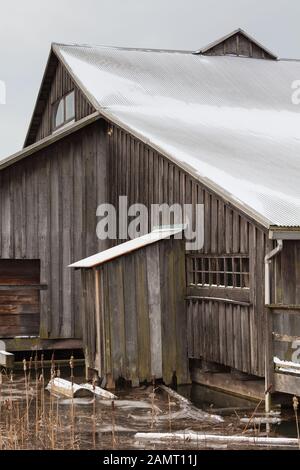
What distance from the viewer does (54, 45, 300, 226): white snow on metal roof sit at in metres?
15.9

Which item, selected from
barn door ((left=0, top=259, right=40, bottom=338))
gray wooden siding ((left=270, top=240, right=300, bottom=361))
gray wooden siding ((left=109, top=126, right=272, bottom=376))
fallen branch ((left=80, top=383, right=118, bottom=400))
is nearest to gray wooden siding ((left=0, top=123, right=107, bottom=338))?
barn door ((left=0, top=259, right=40, bottom=338))

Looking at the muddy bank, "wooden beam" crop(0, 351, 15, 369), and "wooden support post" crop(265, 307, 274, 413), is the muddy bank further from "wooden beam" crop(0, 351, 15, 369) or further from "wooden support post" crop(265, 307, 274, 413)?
"wooden beam" crop(0, 351, 15, 369)

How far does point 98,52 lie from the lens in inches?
1004

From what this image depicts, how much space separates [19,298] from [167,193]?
5.28m

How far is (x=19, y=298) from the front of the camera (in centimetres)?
2102

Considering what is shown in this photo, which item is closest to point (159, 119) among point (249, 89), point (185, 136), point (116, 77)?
point (185, 136)

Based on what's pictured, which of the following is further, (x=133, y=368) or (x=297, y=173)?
(x=297, y=173)

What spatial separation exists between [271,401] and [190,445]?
3535 mm

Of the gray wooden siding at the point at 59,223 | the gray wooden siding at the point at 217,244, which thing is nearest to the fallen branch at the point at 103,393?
the gray wooden siding at the point at 217,244

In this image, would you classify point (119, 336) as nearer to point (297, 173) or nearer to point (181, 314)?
point (181, 314)

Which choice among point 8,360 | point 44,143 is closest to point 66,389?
point 8,360

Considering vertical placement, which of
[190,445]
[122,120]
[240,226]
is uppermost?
[122,120]

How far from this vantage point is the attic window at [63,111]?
2436cm

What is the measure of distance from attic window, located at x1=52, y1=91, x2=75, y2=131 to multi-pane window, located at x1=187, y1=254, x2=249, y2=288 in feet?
28.1
